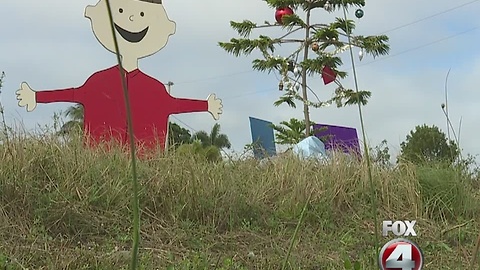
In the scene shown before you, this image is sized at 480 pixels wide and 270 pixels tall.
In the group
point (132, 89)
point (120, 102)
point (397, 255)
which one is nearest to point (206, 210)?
point (120, 102)

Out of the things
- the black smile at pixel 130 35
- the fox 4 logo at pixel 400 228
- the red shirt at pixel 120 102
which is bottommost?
the fox 4 logo at pixel 400 228

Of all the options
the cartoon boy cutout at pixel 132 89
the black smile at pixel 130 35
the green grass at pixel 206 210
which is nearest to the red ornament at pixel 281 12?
the cartoon boy cutout at pixel 132 89

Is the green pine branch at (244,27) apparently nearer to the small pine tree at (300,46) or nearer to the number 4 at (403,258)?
the small pine tree at (300,46)

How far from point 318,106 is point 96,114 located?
5.13m

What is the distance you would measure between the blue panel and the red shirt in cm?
64

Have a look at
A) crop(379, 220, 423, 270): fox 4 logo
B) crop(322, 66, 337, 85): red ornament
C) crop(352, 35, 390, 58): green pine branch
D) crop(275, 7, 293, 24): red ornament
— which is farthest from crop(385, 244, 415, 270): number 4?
crop(275, 7, 293, 24): red ornament

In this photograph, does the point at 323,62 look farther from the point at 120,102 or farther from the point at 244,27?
the point at 120,102

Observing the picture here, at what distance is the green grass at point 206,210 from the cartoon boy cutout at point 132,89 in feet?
4.05

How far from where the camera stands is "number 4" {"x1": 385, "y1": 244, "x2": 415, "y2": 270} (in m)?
0.77

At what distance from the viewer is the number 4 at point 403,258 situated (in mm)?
771

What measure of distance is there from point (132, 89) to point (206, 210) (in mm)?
2174

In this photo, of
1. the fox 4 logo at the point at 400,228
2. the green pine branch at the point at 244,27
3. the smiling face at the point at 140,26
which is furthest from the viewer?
the green pine branch at the point at 244,27

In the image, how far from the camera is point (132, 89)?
5309mm

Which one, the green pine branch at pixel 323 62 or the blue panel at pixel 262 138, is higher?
the green pine branch at pixel 323 62
